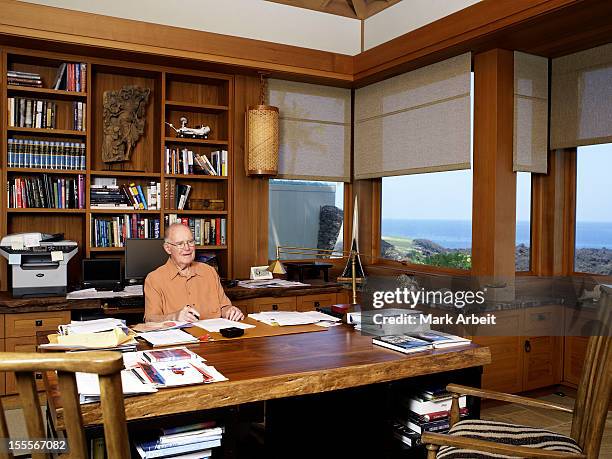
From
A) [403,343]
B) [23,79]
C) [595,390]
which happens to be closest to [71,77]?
[23,79]

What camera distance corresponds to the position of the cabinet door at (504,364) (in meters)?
3.99

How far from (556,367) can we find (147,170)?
12.0 ft

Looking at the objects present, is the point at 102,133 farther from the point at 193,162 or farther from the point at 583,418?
the point at 583,418

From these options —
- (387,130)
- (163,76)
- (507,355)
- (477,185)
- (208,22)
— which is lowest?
(507,355)

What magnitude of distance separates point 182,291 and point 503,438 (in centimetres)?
199

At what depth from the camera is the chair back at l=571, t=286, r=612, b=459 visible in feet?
6.57

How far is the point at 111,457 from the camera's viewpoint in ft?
3.42

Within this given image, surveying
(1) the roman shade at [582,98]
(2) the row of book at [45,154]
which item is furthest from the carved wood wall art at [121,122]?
(1) the roman shade at [582,98]

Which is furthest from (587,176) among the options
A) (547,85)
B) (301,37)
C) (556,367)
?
(301,37)

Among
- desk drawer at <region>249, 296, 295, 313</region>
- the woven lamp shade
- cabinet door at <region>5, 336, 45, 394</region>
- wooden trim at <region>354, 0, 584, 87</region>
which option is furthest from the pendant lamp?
cabinet door at <region>5, 336, 45, 394</region>

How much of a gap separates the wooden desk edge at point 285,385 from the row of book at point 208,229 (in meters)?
2.81

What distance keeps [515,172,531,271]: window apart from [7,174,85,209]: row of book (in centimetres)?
342

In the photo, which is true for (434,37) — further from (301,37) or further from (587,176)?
(587,176)

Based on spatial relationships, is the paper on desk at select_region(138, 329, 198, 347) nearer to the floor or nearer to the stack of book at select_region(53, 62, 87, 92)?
the floor
